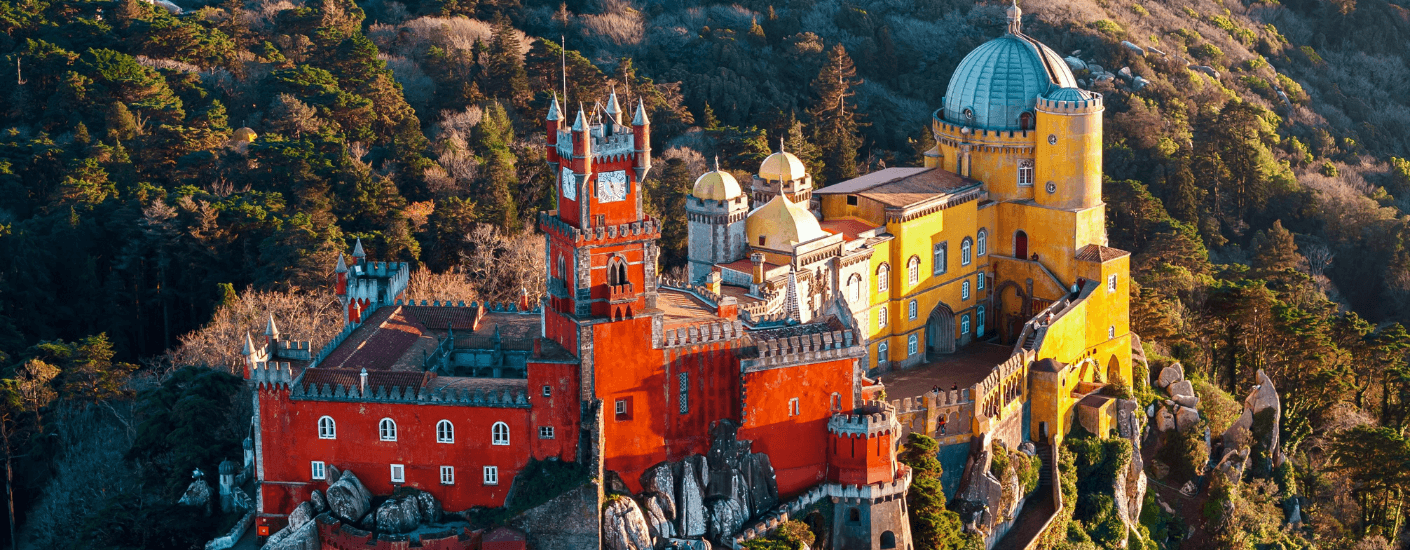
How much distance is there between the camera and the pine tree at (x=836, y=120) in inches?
4077

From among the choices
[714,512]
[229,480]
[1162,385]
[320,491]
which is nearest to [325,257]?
[229,480]

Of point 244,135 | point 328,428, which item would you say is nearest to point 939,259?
point 328,428

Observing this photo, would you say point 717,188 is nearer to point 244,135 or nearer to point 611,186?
point 611,186

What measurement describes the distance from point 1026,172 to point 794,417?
20943 millimetres

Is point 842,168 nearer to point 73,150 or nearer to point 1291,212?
point 1291,212

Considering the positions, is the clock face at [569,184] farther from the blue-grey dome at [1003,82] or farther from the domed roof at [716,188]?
the blue-grey dome at [1003,82]

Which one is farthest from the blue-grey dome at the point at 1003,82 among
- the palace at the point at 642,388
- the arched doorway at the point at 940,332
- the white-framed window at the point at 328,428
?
the white-framed window at the point at 328,428

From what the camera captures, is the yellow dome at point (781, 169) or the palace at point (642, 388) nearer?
the palace at point (642, 388)

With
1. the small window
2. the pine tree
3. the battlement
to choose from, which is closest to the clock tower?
the battlement

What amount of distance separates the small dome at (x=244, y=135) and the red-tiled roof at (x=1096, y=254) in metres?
47.6

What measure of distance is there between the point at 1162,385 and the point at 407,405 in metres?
36.8

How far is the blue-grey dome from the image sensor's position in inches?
2955

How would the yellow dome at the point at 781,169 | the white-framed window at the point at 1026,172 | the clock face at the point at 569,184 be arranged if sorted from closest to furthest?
the clock face at the point at 569,184
the yellow dome at the point at 781,169
the white-framed window at the point at 1026,172

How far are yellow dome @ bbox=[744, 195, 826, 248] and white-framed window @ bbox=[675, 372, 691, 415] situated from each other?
1048 centimetres
